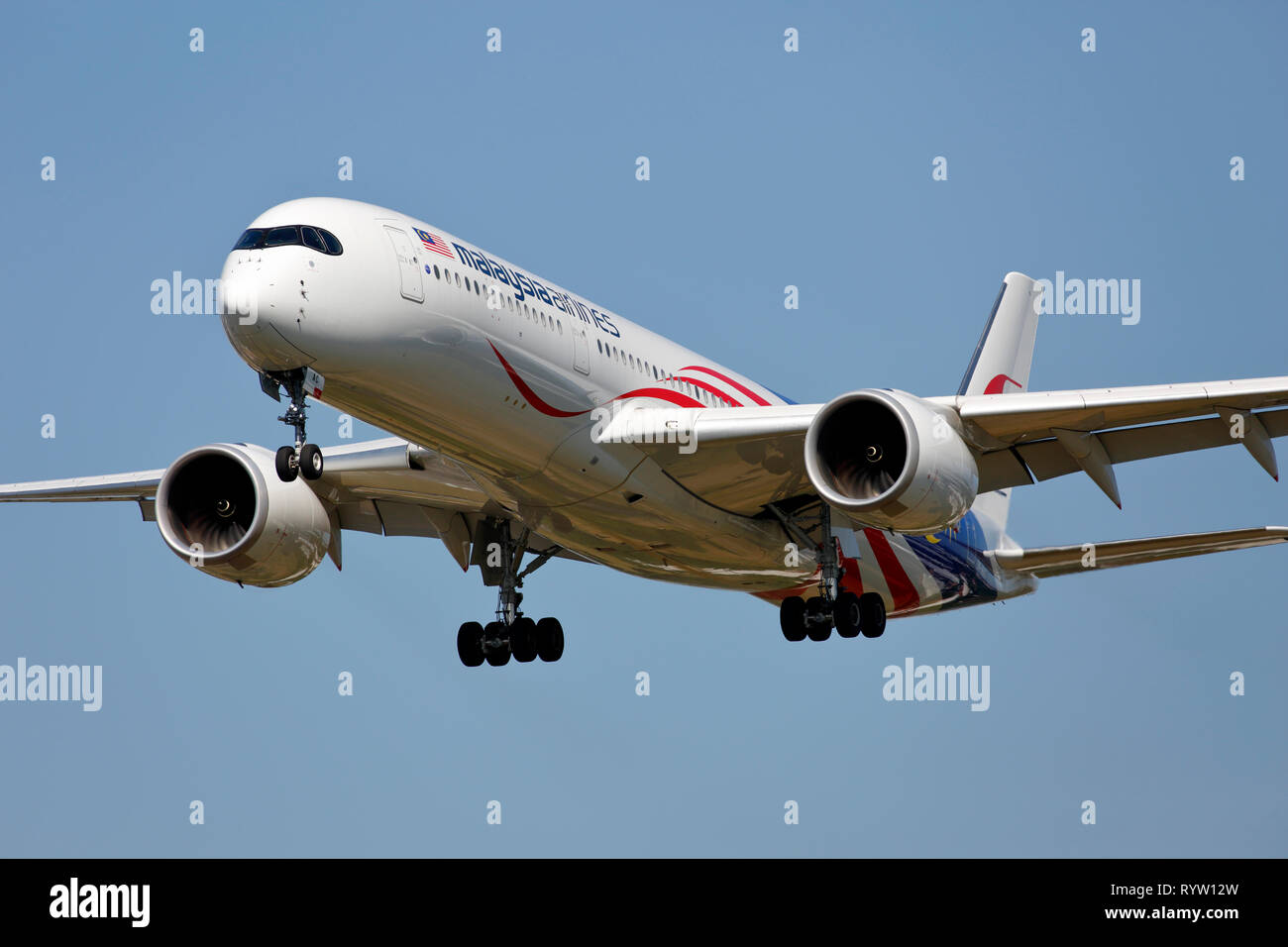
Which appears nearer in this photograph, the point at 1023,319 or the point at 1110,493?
the point at 1110,493

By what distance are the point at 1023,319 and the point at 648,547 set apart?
14.5m

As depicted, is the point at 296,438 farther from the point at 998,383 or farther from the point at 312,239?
the point at 998,383

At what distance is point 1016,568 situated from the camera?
32.7m

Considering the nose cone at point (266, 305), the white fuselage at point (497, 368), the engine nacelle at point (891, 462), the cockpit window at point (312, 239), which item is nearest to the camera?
the nose cone at point (266, 305)

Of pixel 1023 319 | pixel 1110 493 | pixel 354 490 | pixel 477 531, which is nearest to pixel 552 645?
pixel 477 531

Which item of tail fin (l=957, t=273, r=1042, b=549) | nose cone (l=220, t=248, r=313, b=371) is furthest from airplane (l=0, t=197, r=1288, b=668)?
tail fin (l=957, t=273, r=1042, b=549)

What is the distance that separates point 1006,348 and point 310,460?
20.7 metres

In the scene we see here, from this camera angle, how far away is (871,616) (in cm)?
2859

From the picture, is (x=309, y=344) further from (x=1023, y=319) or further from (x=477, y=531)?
(x=1023, y=319)

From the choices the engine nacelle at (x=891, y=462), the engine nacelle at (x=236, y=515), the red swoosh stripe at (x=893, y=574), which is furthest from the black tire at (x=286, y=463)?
the red swoosh stripe at (x=893, y=574)

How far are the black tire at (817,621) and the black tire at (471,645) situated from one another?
229 inches

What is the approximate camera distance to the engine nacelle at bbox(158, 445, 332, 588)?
27344 millimetres

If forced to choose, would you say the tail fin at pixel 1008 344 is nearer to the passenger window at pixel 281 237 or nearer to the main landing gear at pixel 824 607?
the main landing gear at pixel 824 607

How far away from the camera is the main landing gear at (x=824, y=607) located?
27.9 metres
